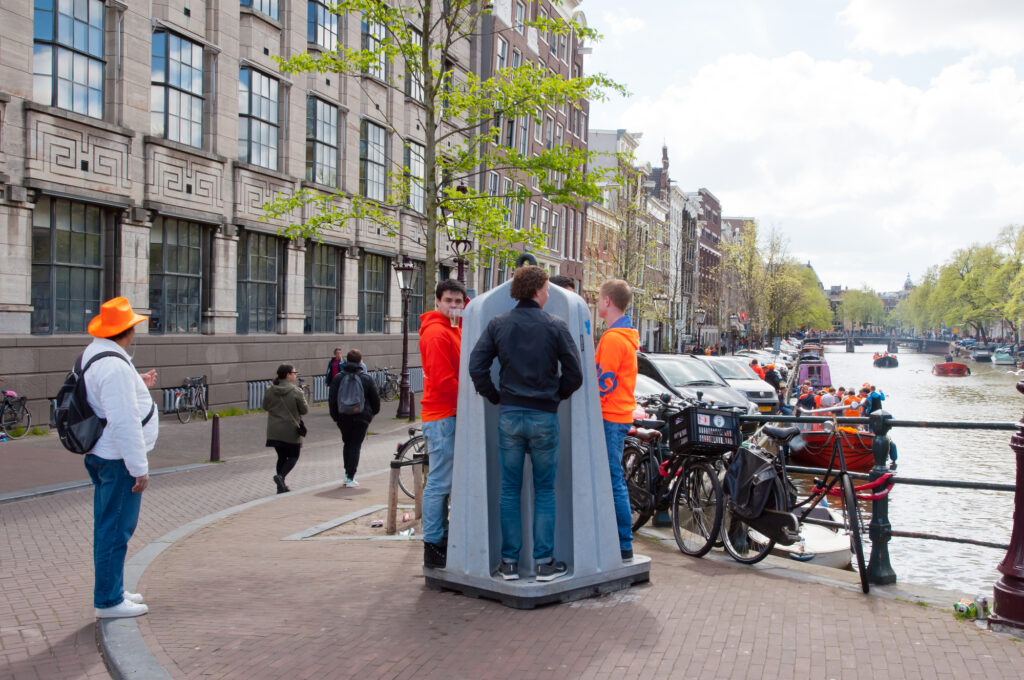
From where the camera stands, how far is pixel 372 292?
29719 millimetres

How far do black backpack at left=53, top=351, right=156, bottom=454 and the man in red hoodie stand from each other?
195 cm

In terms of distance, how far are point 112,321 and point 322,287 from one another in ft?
71.2

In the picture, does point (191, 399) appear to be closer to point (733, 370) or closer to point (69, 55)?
point (69, 55)

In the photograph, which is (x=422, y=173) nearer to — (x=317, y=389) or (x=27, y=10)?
(x=317, y=389)

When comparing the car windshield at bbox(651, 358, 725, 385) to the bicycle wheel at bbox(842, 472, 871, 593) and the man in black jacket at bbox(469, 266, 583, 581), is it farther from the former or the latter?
the man in black jacket at bbox(469, 266, 583, 581)

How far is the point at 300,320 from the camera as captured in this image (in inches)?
988

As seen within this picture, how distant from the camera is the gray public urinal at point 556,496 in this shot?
5.51 meters

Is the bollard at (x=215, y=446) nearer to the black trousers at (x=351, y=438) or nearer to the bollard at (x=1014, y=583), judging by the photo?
the black trousers at (x=351, y=438)

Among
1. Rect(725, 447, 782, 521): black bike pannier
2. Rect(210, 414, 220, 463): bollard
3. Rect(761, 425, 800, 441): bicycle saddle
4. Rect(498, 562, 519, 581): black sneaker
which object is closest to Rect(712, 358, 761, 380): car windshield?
Rect(210, 414, 220, 463): bollard

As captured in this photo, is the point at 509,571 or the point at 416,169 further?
the point at 416,169

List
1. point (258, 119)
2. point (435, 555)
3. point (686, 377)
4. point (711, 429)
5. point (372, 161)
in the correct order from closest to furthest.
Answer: point (435, 555), point (711, 429), point (686, 377), point (258, 119), point (372, 161)

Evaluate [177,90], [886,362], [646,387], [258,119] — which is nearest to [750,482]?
[646,387]

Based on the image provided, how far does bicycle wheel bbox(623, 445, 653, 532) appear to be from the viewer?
7.66 m

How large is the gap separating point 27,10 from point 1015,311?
69921 millimetres
